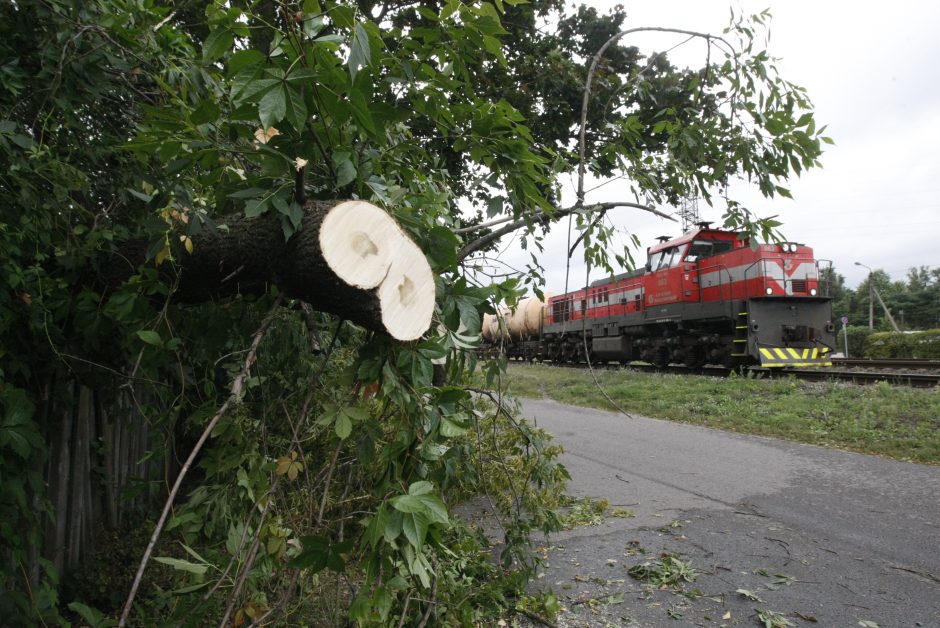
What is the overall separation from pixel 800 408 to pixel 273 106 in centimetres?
838

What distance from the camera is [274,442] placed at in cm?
275

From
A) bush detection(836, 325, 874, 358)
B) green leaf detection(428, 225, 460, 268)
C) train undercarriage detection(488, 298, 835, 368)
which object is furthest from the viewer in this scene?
bush detection(836, 325, 874, 358)

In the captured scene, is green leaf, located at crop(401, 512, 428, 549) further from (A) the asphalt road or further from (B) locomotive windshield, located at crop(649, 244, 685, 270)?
(B) locomotive windshield, located at crop(649, 244, 685, 270)

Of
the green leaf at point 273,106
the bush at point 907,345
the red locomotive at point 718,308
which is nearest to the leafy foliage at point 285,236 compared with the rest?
the green leaf at point 273,106

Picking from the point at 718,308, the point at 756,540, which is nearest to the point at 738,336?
the point at 718,308

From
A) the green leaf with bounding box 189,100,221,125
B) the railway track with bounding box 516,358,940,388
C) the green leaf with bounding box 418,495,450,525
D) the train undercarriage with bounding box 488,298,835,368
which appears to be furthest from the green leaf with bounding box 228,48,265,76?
the railway track with bounding box 516,358,940,388

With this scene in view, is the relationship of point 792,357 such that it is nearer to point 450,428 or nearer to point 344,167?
point 450,428

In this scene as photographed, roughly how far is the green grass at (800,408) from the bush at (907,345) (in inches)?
530

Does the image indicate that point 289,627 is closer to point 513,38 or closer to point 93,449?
point 93,449

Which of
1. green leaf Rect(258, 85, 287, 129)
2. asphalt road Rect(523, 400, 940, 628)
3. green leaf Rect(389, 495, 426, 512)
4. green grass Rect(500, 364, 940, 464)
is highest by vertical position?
green leaf Rect(258, 85, 287, 129)

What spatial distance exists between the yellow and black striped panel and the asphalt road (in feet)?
20.0

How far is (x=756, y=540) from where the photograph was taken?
3775mm

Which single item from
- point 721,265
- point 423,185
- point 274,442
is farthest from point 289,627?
point 721,265

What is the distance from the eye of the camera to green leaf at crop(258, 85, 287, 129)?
137cm
